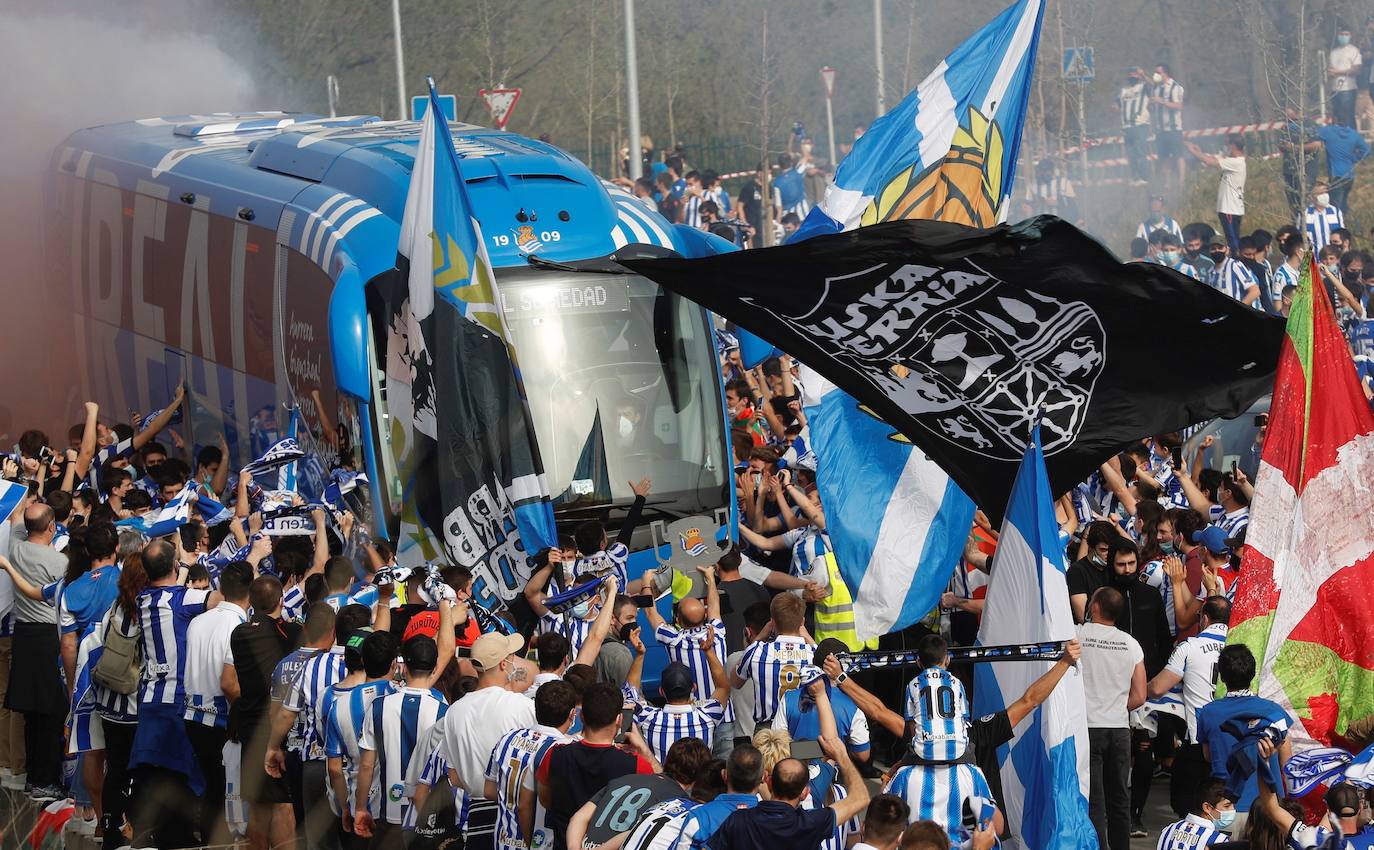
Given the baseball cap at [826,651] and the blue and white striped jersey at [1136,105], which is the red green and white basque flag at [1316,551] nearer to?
the baseball cap at [826,651]

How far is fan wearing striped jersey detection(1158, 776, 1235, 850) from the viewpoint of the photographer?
26.4 ft

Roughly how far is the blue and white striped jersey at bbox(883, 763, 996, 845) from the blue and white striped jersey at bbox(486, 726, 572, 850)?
4.59 feet

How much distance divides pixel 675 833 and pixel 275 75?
173 ft

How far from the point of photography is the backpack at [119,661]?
35.4ft

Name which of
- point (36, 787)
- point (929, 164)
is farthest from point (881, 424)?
point (36, 787)

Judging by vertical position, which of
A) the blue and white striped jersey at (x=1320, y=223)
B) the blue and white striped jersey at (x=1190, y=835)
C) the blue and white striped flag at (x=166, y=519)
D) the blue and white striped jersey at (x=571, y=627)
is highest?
the blue and white striped jersey at (x=1320, y=223)

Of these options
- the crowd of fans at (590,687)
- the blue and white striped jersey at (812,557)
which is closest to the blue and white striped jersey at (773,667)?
the crowd of fans at (590,687)

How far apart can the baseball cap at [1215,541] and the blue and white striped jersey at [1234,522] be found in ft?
0.58

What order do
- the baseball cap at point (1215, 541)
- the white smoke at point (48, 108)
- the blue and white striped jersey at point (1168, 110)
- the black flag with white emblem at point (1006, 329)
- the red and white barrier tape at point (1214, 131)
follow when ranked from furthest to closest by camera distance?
the blue and white striped jersey at point (1168, 110) → the red and white barrier tape at point (1214, 131) → the white smoke at point (48, 108) → the baseball cap at point (1215, 541) → the black flag with white emblem at point (1006, 329)

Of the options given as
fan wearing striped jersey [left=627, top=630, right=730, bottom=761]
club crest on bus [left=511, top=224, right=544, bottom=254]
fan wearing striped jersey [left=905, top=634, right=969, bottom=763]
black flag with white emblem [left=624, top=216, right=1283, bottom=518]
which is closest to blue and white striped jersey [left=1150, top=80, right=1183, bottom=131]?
club crest on bus [left=511, top=224, right=544, bottom=254]

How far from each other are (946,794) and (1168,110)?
25.3 meters

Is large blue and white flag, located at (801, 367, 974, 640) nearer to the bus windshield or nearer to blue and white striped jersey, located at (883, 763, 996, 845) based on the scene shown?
blue and white striped jersey, located at (883, 763, 996, 845)

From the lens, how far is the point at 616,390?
13.5 meters

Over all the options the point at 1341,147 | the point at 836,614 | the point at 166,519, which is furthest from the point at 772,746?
the point at 1341,147
